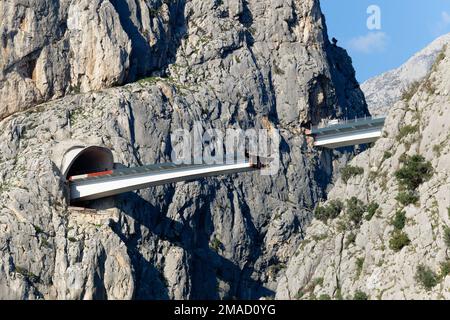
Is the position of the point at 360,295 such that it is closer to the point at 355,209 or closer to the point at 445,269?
the point at 445,269

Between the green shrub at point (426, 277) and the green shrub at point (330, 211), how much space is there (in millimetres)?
18659

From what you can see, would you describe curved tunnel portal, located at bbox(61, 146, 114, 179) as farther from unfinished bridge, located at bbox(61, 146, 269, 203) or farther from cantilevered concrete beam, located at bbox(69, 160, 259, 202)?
cantilevered concrete beam, located at bbox(69, 160, 259, 202)

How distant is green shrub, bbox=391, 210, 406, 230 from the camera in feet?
266

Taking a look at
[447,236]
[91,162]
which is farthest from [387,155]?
[91,162]

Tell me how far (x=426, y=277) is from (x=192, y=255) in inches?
1964

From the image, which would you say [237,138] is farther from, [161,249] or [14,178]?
[14,178]

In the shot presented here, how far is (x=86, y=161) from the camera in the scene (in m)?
120

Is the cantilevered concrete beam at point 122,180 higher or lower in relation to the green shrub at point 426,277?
higher

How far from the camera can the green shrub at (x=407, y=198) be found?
268 ft

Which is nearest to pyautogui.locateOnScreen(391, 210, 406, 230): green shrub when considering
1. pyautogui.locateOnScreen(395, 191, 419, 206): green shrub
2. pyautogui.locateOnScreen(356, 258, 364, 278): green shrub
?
pyautogui.locateOnScreen(395, 191, 419, 206): green shrub

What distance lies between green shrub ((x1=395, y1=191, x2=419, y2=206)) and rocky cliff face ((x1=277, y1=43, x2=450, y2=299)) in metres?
0.07

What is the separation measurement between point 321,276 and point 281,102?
55.5 m

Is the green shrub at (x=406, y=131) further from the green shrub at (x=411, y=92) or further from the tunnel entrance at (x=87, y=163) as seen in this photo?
the tunnel entrance at (x=87, y=163)

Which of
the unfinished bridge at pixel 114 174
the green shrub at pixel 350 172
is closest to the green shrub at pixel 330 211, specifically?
the green shrub at pixel 350 172
